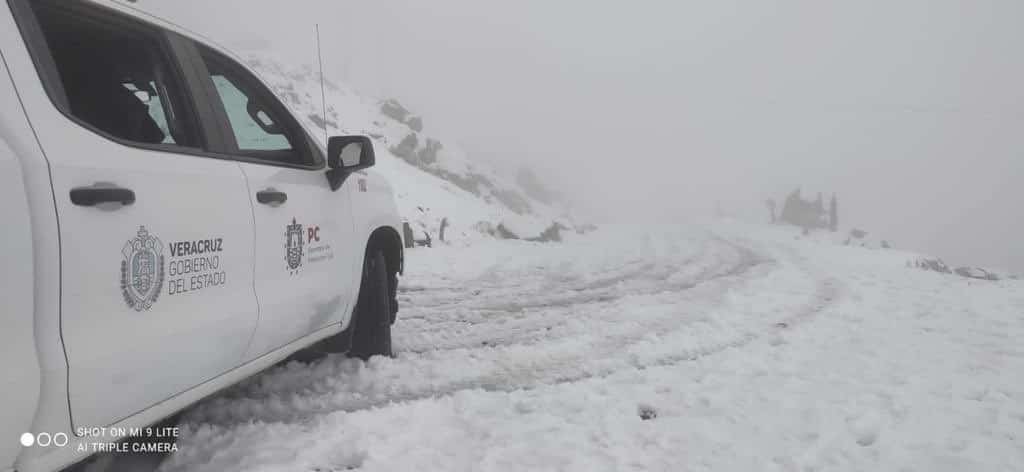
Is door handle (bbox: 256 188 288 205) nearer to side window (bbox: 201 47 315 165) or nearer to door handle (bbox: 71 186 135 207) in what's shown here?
side window (bbox: 201 47 315 165)

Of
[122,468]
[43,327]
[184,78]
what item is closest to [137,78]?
[184,78]

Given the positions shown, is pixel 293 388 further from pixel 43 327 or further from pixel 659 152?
pixel 659 152

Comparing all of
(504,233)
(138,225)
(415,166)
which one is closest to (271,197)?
(138,225)

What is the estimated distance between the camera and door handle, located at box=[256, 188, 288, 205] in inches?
94.6

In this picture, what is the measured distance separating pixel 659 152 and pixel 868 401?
194 m

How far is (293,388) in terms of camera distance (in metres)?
3.33

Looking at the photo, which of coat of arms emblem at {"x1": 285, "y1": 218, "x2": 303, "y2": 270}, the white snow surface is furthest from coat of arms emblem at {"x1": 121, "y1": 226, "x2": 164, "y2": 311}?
the white snow surface

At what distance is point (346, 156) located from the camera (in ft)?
9.98

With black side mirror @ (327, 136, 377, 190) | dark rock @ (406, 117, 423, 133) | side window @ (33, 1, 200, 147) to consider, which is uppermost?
dark rock @ (406, 117, 423, 133)

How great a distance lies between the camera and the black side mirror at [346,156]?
2992mm

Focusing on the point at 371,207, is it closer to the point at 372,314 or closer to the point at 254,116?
the point at 372,314

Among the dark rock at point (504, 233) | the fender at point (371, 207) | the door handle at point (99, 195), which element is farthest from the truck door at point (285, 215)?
the dark rock at point (504, 233)

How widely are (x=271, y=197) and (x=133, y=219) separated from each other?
2.62 ft

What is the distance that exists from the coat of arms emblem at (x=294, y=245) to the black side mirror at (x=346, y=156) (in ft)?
1.51
